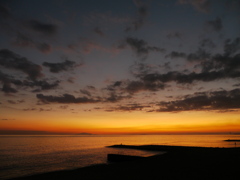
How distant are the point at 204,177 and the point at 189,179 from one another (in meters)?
1.98

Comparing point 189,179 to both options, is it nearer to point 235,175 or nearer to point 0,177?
point 235,175

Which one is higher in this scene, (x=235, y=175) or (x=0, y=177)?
(x=235, y=175)

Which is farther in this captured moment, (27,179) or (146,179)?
(27,179)

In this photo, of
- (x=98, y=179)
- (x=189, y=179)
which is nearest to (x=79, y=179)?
(x=98, y=179)

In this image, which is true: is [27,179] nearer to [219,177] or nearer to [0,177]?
[0,177]

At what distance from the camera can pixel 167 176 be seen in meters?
18.6

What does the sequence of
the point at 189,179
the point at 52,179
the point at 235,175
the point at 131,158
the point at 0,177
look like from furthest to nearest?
the point at 131,158, the point at 0,177, the point at 52,179, the point at 235,175, the point at 189,179

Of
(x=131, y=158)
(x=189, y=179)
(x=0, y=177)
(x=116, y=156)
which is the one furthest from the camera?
(x=116, y=156)

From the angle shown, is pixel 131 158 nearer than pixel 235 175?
No

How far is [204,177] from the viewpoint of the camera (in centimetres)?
1786

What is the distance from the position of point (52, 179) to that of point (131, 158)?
2184 cm

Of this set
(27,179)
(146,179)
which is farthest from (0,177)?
(146,179)

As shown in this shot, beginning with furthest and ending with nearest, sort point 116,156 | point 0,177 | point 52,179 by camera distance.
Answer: point 116,156 → point 0,177 → point 52,179

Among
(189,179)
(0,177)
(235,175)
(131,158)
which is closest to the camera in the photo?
(189,179)
